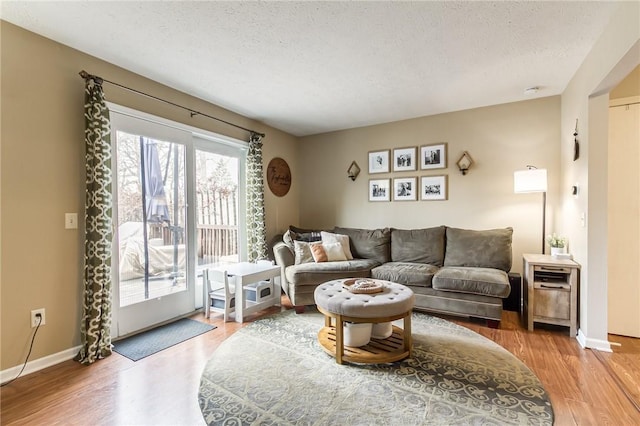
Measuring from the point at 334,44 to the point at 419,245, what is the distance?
258 cm

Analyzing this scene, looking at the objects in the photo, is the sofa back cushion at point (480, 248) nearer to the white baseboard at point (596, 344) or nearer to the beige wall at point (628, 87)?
the white baseboard at point (596, 344)

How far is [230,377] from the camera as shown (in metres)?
2.05

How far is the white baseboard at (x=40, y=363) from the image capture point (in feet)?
6.60

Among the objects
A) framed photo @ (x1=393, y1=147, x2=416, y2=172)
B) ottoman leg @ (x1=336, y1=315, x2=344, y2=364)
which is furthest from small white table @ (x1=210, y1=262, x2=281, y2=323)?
A: framed photo @ (x1=393, y1=147, x2=416, y2=172)

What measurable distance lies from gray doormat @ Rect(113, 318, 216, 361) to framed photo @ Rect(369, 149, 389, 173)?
3.04m

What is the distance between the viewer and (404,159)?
4.30m

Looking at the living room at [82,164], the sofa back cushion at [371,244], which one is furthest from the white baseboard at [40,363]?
the sofa back cushion at [371,244]

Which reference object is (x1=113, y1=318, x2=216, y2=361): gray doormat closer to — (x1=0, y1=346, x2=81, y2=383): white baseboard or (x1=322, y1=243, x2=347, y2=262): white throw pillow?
(x1=0, y1=346, x2=81, y2=383): white baseboard

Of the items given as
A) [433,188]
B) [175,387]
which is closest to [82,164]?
[175,387]

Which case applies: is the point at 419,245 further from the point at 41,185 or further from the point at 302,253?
the point at 41,185

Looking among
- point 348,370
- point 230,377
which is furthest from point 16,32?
point 348,370

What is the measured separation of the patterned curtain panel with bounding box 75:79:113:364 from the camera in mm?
2324

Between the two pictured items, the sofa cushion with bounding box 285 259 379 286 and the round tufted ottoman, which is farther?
the sofa cushion with bounding box 285 259 379 286

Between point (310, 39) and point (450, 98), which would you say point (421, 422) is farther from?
point (450, 98)
